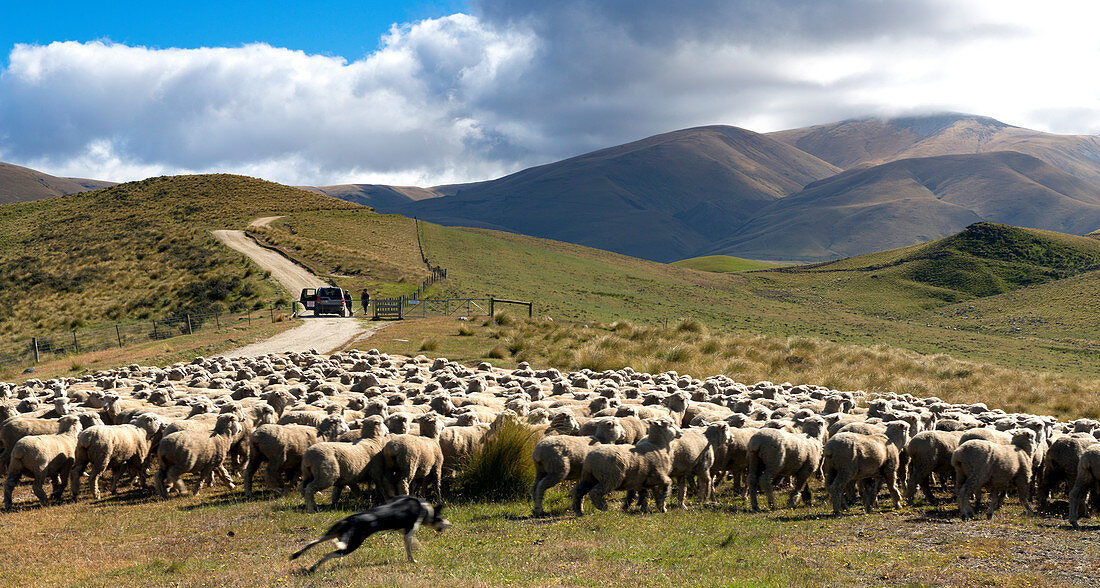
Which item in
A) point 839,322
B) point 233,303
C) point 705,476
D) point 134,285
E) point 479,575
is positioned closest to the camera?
point 479,575

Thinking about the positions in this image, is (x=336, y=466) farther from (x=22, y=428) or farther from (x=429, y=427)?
(x=22, y=428)

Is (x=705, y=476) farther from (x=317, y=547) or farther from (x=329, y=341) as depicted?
(x=329, y=341)

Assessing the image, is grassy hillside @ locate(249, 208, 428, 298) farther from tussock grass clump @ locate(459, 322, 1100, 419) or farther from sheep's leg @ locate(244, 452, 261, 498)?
sheep's leg @ locate(244, 452, 261, 498)

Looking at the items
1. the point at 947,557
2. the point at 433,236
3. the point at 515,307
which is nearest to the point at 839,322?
the point at 515,307

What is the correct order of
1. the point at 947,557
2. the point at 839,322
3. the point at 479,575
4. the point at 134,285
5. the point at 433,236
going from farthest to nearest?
1. the point at 433,236
2. the point at 839,322
3. the point at 134,285
4. the point at 947,557
5. the point at 479,575

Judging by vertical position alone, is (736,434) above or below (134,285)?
below

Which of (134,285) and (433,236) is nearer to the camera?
(134,285)

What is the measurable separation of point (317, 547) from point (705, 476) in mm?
6315

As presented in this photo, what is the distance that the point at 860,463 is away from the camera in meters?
12.1

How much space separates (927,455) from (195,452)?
40.5ft

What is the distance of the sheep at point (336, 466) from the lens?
11289mm

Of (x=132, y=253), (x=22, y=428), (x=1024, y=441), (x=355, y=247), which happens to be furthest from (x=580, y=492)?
(x=132, y=253)

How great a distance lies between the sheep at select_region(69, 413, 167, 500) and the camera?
12922mm

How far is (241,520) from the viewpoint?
1098 cm
